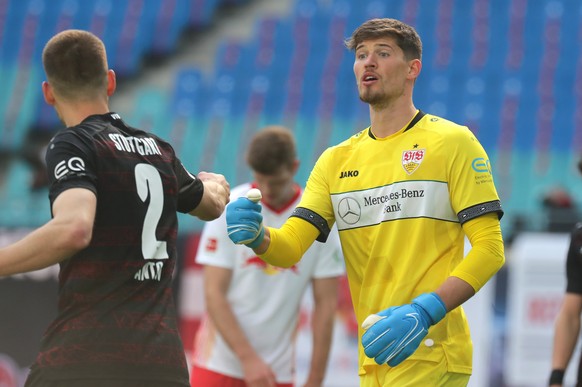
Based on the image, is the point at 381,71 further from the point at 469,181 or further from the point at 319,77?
the point at 319,77

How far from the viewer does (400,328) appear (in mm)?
3930

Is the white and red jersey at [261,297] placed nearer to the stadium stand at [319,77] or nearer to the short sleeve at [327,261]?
the short sleeve at [327,261]

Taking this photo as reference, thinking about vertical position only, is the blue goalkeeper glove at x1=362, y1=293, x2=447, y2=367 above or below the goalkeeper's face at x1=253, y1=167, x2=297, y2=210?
below

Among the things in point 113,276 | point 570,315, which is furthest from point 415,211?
point 570,315

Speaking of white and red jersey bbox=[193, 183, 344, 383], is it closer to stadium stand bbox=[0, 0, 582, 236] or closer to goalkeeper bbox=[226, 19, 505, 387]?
goalkeeper bbox=[226, 19, 505, 387]

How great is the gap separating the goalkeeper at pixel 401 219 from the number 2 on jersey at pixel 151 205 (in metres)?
0.29

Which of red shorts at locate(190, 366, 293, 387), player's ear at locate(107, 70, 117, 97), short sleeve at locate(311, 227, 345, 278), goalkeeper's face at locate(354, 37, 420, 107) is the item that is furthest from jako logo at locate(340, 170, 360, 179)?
red shorts at locate(190, 366, 293, 387)

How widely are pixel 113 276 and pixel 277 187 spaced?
219 cm

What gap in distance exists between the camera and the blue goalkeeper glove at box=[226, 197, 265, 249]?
13.6ft

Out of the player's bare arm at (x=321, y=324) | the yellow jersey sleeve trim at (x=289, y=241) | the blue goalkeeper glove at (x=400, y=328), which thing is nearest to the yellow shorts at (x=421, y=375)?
the blue goalkeeper glove at (x=400, y=328)

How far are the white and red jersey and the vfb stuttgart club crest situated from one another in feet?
5.74

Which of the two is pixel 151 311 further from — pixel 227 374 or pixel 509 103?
pixel 509 103

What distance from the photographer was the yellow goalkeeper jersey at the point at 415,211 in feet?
14.0

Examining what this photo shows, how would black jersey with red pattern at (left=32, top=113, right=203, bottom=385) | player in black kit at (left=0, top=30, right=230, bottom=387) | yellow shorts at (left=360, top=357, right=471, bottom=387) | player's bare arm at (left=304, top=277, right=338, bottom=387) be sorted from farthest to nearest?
player's bare arm at (left=304, top=277, right=338, bottom=387), yellow shorts at (left=360, top=357, right=471, bottom=387), black jersey with red pattern at (left=32, top=113, right=203, bottom=385), player in black kit at (left=0, top=30, right=230, bottom=387)
